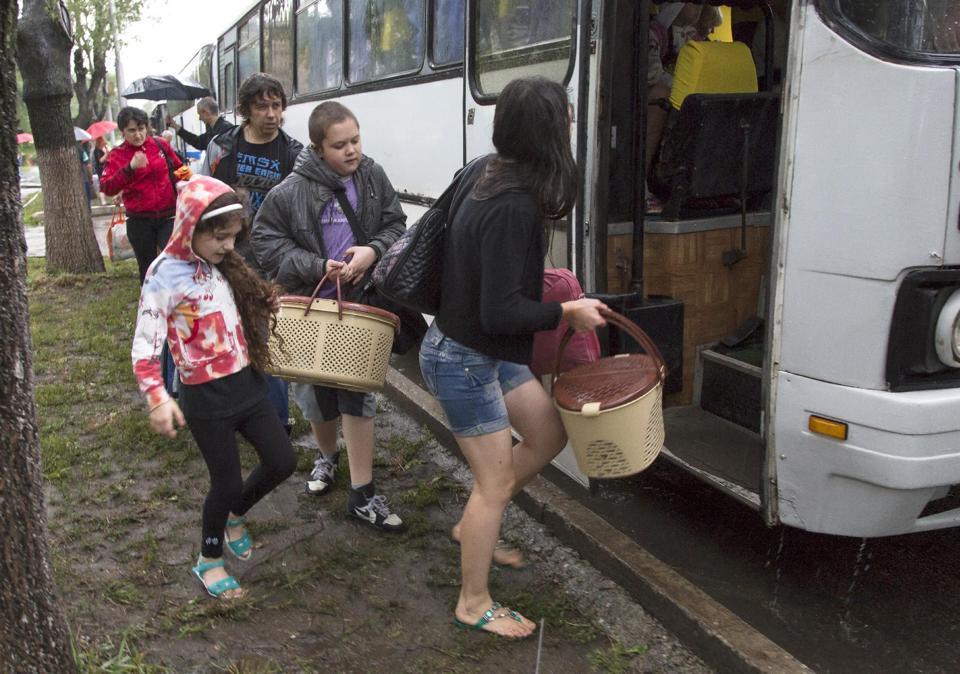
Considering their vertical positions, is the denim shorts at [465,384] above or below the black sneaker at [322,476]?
above

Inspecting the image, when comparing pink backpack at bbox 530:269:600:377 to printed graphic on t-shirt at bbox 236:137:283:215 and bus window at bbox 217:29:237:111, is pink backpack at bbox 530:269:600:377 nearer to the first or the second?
printed graphic on t-shirt at bbox 236:137:283:215

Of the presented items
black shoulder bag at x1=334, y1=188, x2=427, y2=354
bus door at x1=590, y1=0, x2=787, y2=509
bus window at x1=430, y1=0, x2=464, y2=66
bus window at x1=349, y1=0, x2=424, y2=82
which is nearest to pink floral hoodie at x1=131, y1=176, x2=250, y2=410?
black shoulder bag at x1=334, y1=188, x2=427, y2=354

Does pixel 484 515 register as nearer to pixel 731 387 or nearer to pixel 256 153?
pixel 731 387

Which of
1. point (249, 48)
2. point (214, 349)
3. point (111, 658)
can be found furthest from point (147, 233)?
point (249, 48)

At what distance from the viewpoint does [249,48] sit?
12.0 m

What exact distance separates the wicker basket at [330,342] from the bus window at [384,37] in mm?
3048

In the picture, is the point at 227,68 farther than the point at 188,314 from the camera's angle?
Yes

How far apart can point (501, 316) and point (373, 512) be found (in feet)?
5.45

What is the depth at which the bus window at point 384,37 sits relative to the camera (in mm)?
6168

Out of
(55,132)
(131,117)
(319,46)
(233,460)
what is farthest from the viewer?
(55,132)

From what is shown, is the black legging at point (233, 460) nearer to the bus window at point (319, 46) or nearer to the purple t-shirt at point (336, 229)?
the purple t-shirt at point (336, 229)

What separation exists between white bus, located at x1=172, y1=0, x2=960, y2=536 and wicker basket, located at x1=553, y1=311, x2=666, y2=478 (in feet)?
1.50

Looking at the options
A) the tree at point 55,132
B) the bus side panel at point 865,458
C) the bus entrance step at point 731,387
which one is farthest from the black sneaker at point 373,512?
the tree at point 55,132

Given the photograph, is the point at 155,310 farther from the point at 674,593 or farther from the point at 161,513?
the point at 674,593
